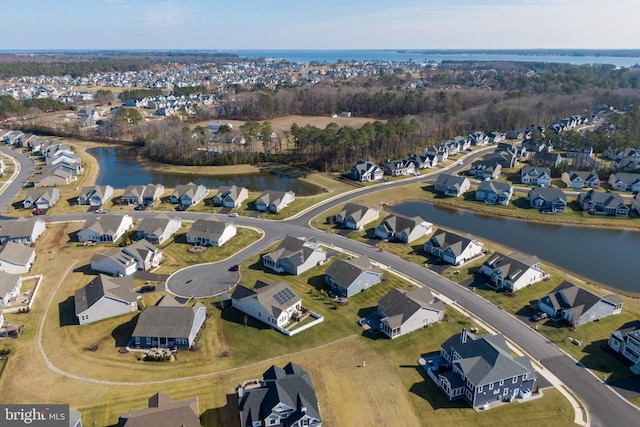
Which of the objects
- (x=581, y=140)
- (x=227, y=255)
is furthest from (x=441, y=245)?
(x=581, y=140)

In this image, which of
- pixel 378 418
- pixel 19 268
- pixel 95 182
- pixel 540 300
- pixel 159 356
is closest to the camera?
pixel 378 418

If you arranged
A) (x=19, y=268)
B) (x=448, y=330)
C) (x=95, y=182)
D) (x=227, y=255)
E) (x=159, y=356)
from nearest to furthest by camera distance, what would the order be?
(x=159, y=356)
(x=448, y=330)
(x=19, y=268)
(x=227, y=255)
(x=95, y=182)

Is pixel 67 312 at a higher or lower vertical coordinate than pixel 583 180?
lower

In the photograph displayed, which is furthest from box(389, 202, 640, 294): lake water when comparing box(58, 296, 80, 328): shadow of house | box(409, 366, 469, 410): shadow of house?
box(58, 296, 80, 328): shadow of house

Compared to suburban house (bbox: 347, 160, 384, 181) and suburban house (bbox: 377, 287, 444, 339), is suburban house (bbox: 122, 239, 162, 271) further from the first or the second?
suburban house (bbox: 347, 160, 384, 181)

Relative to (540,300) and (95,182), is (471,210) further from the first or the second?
(95,182)

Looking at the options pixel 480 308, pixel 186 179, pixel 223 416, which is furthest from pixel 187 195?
pixel 480 308

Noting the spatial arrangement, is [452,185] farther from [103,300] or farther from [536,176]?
[103,300]
